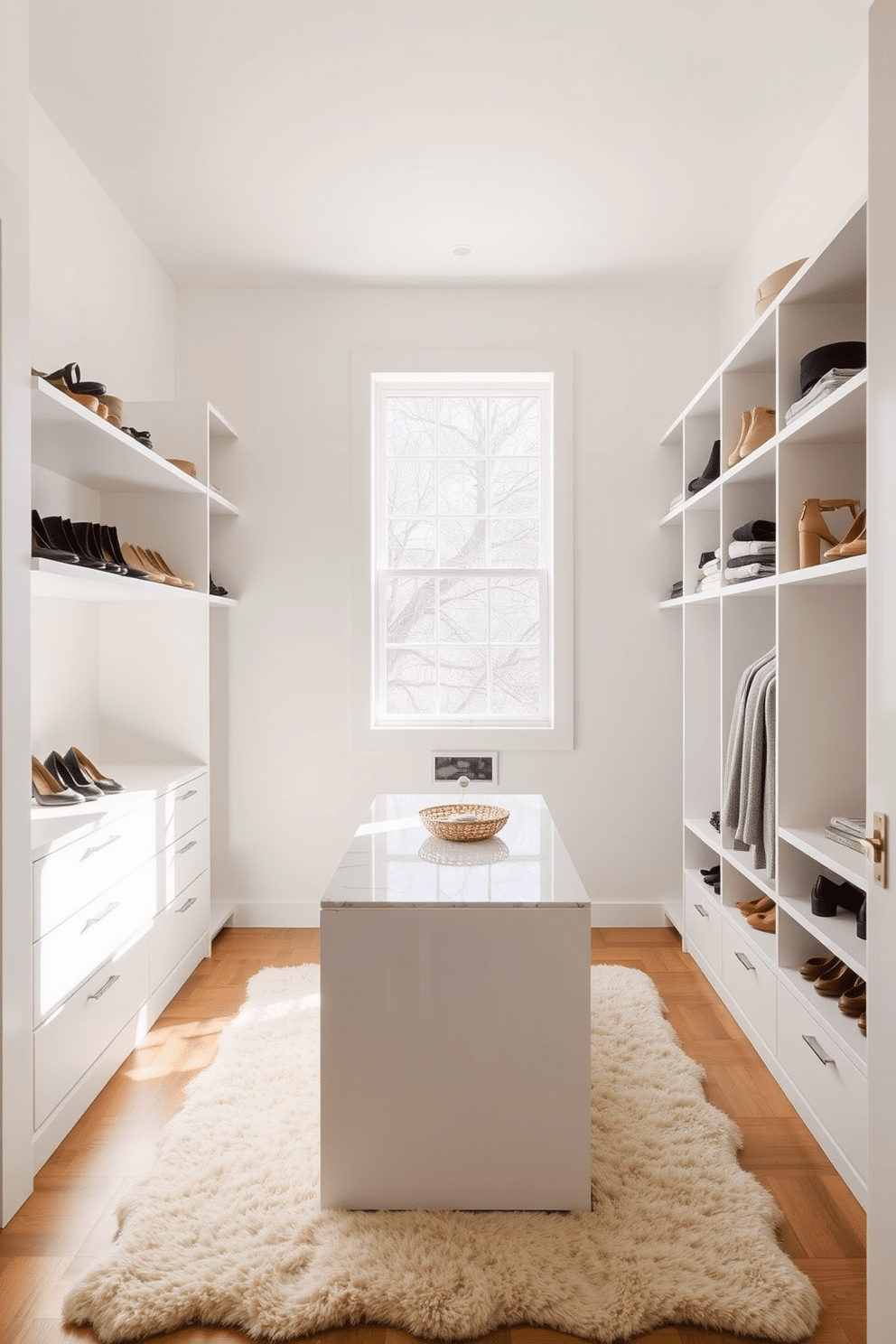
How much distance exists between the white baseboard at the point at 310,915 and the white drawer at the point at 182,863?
1.83 feet

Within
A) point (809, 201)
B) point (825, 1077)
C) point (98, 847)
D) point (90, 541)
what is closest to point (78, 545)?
point (90, 541)

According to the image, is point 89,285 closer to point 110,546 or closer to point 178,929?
point 110,546

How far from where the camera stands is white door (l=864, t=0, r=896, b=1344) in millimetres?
1401

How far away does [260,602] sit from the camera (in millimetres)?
4285

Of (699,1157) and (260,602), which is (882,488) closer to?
(699,1157)

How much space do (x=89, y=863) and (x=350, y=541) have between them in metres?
2.16

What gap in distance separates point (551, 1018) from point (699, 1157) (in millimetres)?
632

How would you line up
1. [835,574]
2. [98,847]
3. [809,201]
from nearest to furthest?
[835,574] → [98,847] → [809,201]

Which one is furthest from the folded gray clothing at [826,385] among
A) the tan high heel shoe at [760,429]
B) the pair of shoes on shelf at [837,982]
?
the pair of shoes on shelf at [837,982]

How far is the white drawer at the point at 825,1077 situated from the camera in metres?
2.07

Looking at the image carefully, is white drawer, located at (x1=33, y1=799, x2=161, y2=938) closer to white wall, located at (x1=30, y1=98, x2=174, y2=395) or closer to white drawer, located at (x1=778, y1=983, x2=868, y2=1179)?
white wall, located at (x1=30, y1=98, x2=174, y2=395)

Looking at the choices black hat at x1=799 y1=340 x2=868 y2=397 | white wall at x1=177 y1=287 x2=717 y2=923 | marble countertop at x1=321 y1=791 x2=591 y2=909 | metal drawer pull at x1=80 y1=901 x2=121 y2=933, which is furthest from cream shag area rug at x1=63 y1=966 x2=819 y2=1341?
black hat at x1=799 y1=340 x2=868 y2=397

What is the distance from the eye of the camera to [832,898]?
2461mm

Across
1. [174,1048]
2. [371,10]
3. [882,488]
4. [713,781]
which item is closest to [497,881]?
[882,488]
